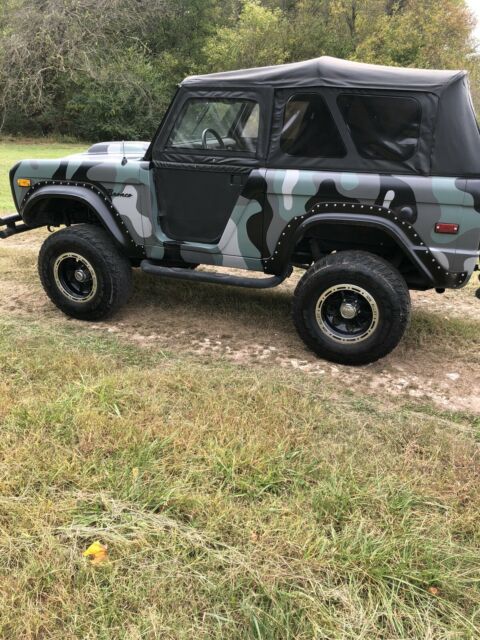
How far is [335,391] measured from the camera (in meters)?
3.44

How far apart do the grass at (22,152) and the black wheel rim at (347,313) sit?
7.65m

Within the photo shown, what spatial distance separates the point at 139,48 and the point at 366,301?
1162 inches

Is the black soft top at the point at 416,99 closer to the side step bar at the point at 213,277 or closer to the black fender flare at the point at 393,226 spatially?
the black fender flare at the point at 393,226

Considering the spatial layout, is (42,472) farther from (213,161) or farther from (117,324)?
(213,161)

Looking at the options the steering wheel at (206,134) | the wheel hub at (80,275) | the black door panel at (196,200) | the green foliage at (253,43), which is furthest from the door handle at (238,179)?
the green foliage at (253,43)

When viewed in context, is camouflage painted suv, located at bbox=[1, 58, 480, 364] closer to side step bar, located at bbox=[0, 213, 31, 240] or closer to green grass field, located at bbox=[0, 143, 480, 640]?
side step bar, located at bbox=[0, 213, 31, 240]

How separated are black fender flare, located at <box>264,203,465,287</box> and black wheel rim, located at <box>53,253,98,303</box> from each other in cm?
176

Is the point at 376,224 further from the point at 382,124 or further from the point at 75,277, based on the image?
the point at 75,277

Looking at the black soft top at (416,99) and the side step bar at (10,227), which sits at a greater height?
the black soft top at (416,99)

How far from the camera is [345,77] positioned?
138 inches

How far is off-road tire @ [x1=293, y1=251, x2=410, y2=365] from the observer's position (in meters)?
3.54

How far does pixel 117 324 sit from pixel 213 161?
1.53 metres

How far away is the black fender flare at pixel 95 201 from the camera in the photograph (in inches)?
165

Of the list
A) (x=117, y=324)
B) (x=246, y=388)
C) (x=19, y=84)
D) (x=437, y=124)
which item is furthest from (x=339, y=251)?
(x=19, y=84)
